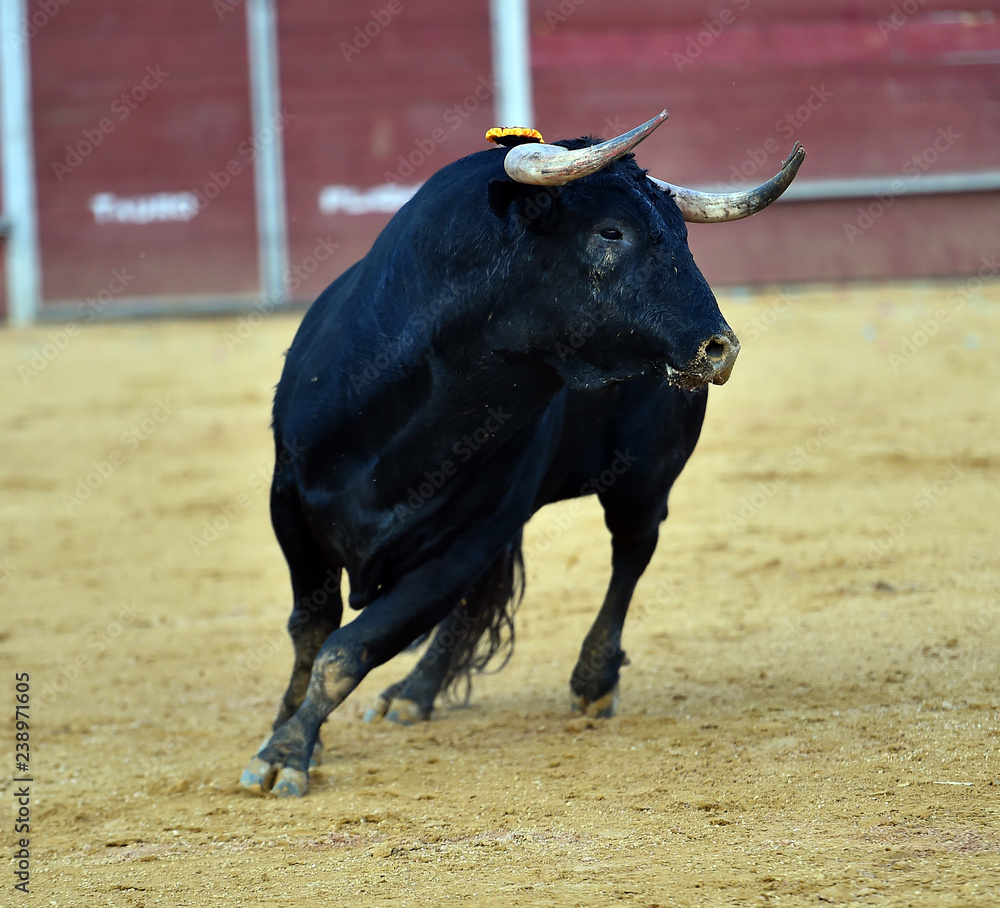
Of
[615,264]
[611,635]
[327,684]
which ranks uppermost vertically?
[615,264]

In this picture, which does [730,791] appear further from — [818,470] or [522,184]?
[818,470]

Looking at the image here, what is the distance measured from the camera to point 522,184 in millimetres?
3439

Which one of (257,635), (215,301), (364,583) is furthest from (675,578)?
(215,301)

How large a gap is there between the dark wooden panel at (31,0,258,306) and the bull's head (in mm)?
8638

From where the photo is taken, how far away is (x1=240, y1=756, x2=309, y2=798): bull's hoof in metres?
3.67

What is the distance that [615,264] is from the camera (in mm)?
3357

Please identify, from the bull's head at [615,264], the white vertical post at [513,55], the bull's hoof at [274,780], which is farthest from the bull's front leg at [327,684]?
the white vertical post at [513,55]

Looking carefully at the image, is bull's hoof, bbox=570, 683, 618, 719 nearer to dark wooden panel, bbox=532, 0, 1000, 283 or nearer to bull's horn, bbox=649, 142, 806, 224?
bull's horn, bbox=649, 142, 806, 224

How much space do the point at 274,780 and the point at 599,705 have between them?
1234 millimetres

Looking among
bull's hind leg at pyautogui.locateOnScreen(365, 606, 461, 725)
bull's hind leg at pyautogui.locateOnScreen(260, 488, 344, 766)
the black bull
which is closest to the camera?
the black bull

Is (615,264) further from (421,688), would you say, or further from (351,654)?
(421,688)

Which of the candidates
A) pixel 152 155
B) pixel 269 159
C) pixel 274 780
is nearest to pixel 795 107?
pixel 269 159

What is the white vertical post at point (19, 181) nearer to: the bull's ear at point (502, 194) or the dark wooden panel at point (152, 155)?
the dark wooden panel at point (152, 155)

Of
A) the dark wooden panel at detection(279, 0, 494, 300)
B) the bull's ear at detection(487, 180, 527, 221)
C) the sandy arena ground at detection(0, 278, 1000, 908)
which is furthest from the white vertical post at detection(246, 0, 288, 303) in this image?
the bull's ear at detection(487, 180, 527, 221)
